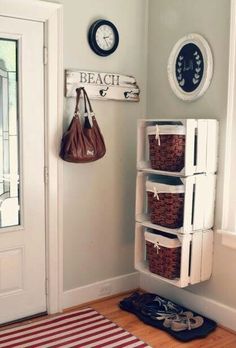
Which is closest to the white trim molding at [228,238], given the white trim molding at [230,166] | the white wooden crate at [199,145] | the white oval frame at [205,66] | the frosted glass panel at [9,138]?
the white trim molding at [230,166]

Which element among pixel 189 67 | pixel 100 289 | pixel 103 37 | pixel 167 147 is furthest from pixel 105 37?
pixel 100 289

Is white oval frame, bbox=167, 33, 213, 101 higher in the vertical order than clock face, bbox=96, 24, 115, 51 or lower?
lower

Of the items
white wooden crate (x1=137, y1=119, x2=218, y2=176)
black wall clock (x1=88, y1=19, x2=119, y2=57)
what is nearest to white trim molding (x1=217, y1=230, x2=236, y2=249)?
white wooden crate (x1=137, y1=119, x2=218, y2=176)

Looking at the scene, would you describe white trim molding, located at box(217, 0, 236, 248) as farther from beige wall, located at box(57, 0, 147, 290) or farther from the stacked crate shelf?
beige wall, located at box(57, 0, 147, 290)

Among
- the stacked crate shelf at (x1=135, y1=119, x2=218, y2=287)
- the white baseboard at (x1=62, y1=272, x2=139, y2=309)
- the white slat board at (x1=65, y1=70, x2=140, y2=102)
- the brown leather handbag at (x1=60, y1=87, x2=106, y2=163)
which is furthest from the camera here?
the white baseboard at (x1=62, y1=272, x2=139, y2=309)

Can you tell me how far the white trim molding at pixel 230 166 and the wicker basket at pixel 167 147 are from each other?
313 millimetres

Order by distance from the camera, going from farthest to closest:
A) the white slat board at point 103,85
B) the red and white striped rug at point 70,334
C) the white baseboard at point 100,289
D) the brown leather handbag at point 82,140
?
1. the white baseboard at point 100,289
2. the white slat board at point 103,85
3. the brown leather handbag at point 82,140
4. the red and white striped rug at point 70,334

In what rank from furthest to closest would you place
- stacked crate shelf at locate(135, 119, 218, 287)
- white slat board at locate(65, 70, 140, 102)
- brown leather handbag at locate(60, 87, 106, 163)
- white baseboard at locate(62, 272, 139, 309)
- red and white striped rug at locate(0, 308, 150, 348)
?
white baseboard at locate(62, 272, 139, 309)
white slat board at locate(65, 70, 140, 102)
brown leather handbag at locate(60, 87, 106, 163)
stacked crate shelf at locate(135, 119, 218, 287)
red and white striped rug at locate(0, 308, 150, 348)

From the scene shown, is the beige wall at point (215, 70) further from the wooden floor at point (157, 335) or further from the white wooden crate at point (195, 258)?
the wooden floor at point (157, 335)

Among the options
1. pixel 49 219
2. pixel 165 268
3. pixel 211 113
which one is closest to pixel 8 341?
pixel 49 219

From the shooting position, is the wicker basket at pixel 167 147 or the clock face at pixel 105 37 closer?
the wicker basket at pixel 167 147

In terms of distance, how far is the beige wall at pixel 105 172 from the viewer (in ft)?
9.78

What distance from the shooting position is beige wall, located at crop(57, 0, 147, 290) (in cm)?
298

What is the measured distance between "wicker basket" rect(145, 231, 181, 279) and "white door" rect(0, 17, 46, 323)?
0.75m
